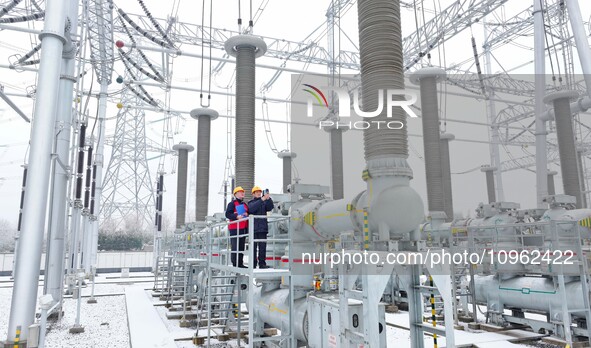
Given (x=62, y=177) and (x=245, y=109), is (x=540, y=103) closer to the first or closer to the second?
(x=245, y=109)

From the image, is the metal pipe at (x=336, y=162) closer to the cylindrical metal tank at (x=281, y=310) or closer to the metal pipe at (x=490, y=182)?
the metal pipe at (x=490, y=182)

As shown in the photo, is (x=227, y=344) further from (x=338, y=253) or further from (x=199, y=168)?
(x=199, y=168)

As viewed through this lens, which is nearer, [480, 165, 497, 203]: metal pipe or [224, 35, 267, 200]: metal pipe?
[224, 35, 267, 200]: metal pipe

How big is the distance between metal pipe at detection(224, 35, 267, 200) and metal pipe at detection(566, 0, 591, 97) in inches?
403

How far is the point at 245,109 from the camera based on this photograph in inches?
591

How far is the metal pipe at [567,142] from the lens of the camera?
50.2 ft

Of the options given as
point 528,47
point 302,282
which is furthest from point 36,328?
point 528,47

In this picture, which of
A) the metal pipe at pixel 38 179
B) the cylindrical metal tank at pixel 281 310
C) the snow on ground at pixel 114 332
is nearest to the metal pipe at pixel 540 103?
the snow on ground at pixel 114 332

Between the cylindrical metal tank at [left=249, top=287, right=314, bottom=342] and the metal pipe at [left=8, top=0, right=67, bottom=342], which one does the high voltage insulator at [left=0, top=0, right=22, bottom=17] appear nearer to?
the metal pipe at [left=8, top=0, right=67, bottom=342]

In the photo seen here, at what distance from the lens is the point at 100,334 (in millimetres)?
11094

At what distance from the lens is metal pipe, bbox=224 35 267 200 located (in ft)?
48.4

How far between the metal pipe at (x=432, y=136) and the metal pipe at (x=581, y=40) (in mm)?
4782

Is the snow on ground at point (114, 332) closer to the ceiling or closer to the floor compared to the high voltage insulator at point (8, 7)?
closer to the floor

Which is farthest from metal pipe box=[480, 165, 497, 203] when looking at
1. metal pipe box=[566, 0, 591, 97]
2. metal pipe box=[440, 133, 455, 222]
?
metal pipe box=[566, 0, 591, 97]
